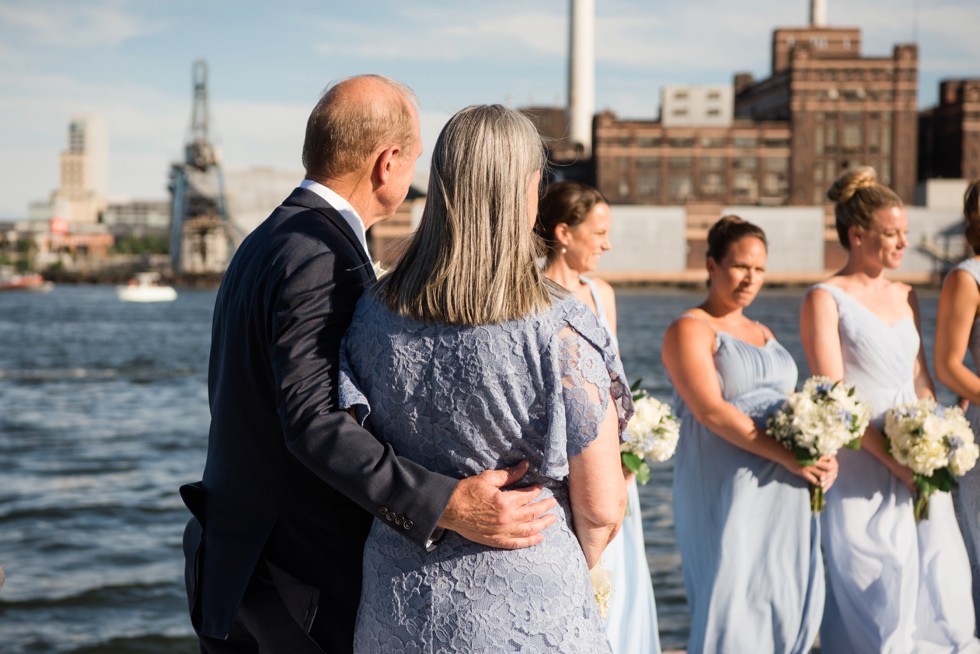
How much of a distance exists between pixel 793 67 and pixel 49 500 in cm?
7551

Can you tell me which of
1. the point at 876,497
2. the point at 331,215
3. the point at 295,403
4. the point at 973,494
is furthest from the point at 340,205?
the point at 973,494

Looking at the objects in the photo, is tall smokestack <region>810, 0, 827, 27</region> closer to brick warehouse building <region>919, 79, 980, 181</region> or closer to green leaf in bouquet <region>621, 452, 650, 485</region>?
brick warehouse building <region>919, 79, 980, 181</region>

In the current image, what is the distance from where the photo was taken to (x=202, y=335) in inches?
1988

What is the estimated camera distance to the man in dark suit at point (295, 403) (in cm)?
250

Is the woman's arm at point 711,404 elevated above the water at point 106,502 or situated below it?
above

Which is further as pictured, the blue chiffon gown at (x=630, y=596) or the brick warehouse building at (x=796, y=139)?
the brick warehouse building at (x=796, y=139)

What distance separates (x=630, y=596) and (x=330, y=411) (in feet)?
7.23

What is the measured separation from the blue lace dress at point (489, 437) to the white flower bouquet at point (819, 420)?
208cm

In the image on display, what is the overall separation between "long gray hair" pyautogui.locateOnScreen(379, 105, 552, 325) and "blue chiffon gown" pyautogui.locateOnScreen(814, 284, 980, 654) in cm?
278

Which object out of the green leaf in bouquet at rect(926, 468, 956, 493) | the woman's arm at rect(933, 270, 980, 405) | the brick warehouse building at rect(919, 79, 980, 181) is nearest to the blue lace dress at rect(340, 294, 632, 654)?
the green leaf in bouquet at rect(926, 468, 956, 493)

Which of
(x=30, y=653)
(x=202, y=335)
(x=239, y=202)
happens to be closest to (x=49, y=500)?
(x=30, y=653)

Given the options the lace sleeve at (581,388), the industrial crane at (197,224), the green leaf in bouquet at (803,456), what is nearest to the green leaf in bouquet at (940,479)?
the green leaf in bouquet at (803,456)

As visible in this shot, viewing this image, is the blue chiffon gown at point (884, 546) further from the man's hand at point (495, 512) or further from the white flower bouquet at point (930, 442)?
the man's hand at point (495, 512)

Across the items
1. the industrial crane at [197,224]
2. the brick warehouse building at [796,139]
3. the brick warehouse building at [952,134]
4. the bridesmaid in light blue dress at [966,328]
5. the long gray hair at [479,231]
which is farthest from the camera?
the industrial crane at [197,224]
